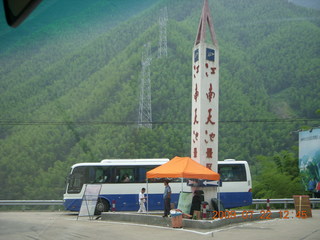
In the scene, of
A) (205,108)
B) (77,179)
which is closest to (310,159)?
(77,179)

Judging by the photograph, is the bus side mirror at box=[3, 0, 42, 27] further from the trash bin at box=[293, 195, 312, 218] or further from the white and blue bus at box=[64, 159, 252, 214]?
the white and blue bus at box=[64, 159, 252, 214]

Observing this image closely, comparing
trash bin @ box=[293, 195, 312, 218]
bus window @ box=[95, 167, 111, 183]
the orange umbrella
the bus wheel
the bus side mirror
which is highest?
the bus side mirror

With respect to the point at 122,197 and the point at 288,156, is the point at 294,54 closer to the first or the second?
the point at 288,156

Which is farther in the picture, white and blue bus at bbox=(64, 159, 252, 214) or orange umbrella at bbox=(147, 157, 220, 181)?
white and blue bus at bbox=(64, 159, 252, 214)

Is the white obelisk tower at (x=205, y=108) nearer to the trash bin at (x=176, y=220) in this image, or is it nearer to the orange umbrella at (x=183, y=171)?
the orange umbrella at (x=183, y=171)

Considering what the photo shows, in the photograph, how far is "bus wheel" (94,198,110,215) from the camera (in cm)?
2203

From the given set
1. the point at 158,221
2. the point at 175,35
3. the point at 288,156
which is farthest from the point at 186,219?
the point at 175,35

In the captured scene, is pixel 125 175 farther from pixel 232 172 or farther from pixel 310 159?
pixel 310 159

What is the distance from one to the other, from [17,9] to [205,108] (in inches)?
568

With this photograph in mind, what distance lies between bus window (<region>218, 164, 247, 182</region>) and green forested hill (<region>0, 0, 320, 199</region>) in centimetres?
3695

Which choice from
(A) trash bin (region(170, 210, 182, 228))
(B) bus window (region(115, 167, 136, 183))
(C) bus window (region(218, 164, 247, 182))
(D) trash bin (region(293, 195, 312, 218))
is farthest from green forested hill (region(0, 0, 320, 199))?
(A) trash bin (region(170, 210, 182, 228))

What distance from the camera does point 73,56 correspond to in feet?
301

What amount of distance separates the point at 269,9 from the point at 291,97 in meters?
35.2

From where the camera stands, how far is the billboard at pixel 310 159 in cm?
3170
